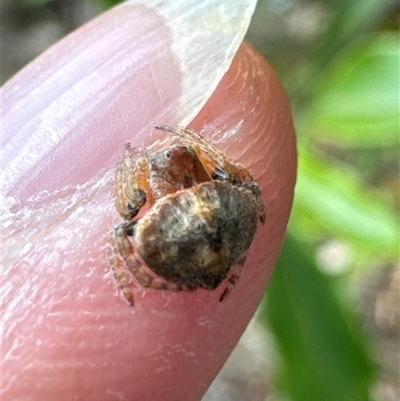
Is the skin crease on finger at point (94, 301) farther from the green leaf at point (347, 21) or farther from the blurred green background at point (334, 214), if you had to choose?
the green leaf at point (347, 21)

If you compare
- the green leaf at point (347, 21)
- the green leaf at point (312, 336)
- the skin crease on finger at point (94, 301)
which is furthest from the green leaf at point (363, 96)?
the skin crease on finger at point (94, 301)

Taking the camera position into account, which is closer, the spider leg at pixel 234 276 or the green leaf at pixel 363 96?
the spider leg at pixel 234 276

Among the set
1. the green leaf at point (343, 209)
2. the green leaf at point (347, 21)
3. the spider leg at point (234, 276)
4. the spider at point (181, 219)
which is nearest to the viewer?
the spider at point (181, 219)

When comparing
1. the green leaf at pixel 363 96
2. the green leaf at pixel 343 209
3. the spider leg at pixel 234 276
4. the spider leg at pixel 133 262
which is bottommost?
the green leaf at pixel 343 209

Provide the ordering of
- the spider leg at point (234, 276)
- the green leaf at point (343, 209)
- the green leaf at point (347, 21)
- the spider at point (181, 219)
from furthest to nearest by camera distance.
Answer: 1. the green leaf at point (347, 21)
2. the green leaf at point (343, 209)
3. the spider leg at point (234, 276)
4. the spider at point (181, 219)

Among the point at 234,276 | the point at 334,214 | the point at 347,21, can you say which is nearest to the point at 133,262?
the point at 234,276
